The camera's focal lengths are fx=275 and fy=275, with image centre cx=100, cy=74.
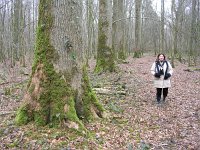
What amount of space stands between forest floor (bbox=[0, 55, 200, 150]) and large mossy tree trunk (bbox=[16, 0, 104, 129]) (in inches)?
11.5

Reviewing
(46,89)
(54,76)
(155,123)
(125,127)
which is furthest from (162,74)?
(46,89)

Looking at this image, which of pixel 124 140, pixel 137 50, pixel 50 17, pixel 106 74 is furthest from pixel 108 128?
pixel 137 50

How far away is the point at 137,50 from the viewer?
3012cm

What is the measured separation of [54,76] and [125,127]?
213 cm

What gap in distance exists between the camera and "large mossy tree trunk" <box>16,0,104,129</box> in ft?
18.8

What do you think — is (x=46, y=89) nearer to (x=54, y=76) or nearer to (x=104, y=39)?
(x=54, y=76)

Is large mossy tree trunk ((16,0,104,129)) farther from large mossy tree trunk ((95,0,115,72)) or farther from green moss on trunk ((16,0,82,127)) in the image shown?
large mossy tree trunk ((95,0,115,72))

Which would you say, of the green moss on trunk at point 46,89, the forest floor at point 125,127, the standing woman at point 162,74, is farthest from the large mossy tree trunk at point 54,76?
the standing woman at point 162,74

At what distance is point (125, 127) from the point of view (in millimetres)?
6574

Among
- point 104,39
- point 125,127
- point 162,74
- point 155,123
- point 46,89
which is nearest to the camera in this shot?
point 46,89

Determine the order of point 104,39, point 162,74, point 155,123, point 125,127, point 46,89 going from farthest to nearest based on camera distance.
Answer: point 104,39 → point 162,74 → point 155,123 → point 125,127 → point 46,89

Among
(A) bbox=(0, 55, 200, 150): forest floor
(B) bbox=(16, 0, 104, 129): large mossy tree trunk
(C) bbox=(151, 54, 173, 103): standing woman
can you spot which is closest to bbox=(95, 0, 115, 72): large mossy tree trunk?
(A) bbox=(0, 55, 200, 150): forest floor

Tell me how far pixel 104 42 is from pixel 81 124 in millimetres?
8984

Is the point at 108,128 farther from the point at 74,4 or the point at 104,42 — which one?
the point at 104,42
